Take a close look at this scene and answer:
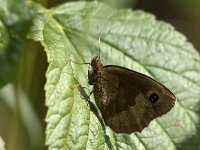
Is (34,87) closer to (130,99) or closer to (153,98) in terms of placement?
(130,99)

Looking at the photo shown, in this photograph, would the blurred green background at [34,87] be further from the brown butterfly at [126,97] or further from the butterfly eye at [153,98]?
the butterfly eye at [153,98]

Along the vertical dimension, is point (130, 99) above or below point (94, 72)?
below

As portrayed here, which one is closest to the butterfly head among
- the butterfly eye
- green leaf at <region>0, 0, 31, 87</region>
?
the butterfly eye

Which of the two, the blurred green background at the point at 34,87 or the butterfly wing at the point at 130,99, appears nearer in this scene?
the butterfly wing at the point at 130,99

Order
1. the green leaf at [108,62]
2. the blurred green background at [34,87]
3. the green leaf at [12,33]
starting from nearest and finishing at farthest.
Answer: the green leaf at [12,33] → the green leaf at [108,62] → the blurred green background at [34,87]

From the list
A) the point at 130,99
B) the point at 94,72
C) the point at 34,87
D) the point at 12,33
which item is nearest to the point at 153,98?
the point at 130,99

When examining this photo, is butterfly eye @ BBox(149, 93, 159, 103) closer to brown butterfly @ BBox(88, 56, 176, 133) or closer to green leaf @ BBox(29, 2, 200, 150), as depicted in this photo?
brown butterfly @ BBox(88, 56, 176, 133)

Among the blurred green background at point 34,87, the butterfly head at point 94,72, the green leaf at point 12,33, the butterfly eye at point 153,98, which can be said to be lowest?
the green leaf at point 12,33

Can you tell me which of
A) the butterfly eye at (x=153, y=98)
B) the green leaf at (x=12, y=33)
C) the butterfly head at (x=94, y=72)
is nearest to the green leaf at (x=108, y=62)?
the butterfly head at (x=94, y=72)
